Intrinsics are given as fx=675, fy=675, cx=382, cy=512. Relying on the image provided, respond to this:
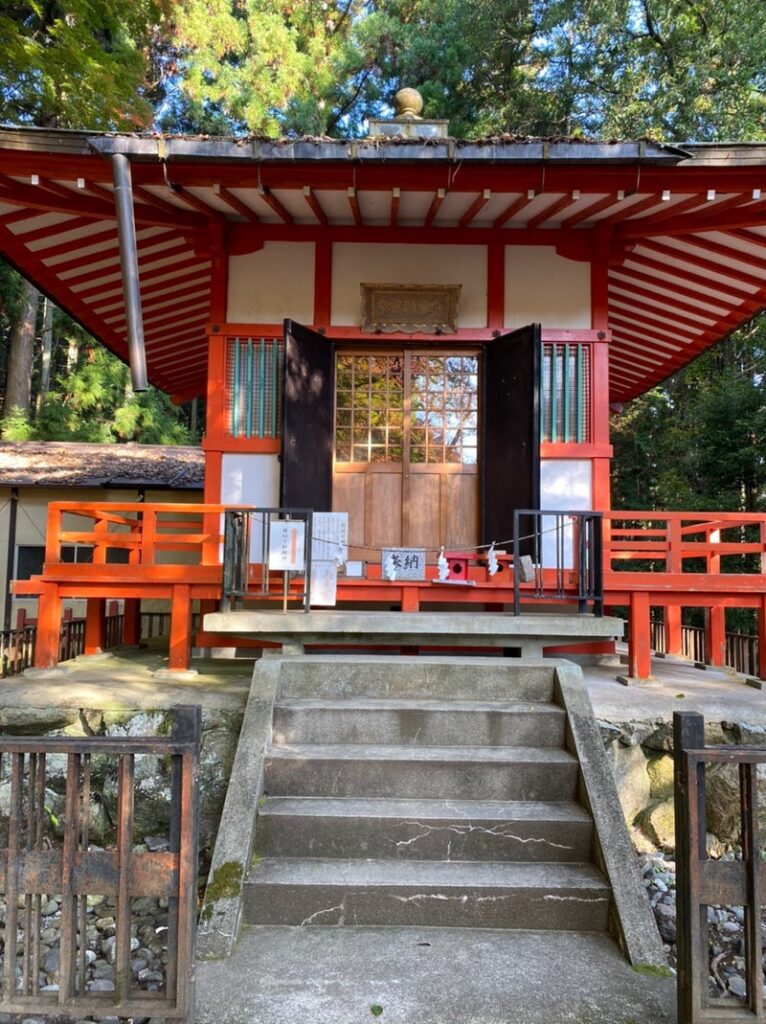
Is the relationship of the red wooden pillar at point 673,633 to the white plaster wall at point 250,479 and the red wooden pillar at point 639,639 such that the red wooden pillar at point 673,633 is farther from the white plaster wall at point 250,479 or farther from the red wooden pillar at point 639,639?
the white plaster wall at point 250,479

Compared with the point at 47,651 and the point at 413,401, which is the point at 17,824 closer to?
the point at 47,651

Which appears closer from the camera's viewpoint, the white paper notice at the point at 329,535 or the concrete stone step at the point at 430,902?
the concrete stone step at the point at 430,902

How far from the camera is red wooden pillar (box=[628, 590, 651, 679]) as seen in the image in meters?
5.53

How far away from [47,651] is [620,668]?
5220mm

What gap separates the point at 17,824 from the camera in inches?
95.3

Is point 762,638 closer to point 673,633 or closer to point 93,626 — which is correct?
point 673,633

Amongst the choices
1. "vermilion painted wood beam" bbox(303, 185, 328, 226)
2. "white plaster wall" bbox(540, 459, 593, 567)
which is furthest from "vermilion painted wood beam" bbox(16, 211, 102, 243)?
"white plaster wall" bbox(540, 459, 593, 567)

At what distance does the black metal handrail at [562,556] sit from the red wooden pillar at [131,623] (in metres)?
Result: 4.68

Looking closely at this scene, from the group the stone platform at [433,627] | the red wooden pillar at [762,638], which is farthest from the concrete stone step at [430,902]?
the red wooden pillar at [762,638]

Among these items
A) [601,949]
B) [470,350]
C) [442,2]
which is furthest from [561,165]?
[442,2]

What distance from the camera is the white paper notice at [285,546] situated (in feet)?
17.6

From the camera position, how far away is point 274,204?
246 inches

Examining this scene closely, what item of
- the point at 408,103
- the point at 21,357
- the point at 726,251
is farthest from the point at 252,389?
the point at 21,357

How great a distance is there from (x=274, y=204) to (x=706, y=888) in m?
6.09
